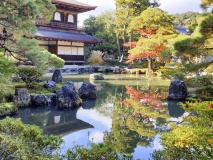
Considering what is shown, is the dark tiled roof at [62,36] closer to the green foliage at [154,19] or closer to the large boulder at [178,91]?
the green foliage at [154,19]

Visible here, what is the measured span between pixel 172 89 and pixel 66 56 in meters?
14.8

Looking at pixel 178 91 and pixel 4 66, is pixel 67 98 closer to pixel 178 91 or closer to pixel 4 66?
pixel 178 91

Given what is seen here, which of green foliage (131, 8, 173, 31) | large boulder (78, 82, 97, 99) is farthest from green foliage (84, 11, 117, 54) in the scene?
large boulder (78, 82, 97, 99)

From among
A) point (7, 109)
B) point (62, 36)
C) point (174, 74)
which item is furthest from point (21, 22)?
point (62, 36)

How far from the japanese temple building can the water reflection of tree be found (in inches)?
526

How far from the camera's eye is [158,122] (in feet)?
24.2

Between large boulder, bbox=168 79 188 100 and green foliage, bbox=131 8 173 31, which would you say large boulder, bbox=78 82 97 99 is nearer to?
large boulder, bbox=168 79 188 100

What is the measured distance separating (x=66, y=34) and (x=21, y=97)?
16.0 m

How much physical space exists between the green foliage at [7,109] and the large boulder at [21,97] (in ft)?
2.92

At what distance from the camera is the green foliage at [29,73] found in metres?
10.2

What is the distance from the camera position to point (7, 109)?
795 centimetres

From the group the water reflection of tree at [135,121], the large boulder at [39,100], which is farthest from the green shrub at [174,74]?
the large boulder at [39,100]

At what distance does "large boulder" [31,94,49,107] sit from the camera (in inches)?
379

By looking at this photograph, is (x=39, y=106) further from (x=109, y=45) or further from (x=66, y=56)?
(x=109, y=45)
